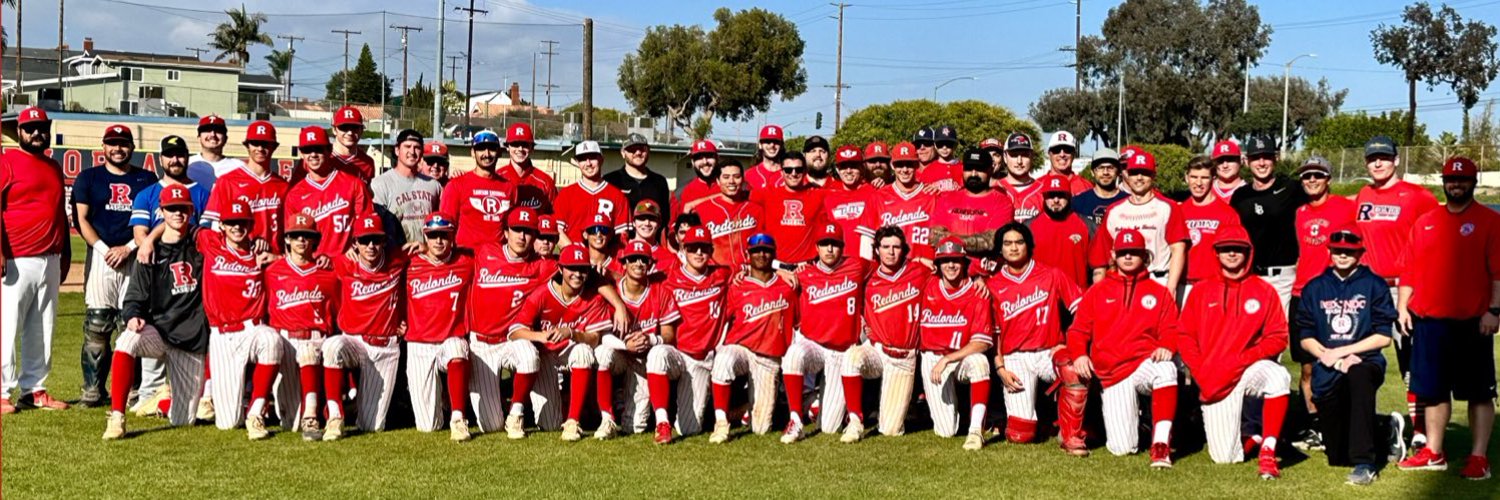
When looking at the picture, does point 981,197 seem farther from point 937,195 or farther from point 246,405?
point 246,405

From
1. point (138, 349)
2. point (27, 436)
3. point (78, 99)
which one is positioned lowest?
point (27, 436)

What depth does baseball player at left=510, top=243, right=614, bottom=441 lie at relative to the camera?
7.96m

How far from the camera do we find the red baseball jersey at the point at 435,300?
26.4ft

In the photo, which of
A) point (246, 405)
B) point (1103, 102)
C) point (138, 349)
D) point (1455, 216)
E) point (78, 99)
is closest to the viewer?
point (1455, 216)

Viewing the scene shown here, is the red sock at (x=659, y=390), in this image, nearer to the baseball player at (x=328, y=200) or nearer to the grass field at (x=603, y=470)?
the grass field at (x=603, y=470)

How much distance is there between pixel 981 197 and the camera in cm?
866

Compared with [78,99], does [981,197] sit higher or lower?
lower

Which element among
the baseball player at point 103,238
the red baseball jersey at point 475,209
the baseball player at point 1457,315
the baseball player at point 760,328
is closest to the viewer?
the baseball player at point 1457,315

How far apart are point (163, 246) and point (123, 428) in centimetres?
116

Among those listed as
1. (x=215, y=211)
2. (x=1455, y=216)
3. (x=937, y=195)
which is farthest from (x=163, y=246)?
(x=1455, y=216)

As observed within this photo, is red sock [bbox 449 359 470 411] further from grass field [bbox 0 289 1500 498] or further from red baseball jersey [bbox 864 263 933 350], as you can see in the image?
red baseball jersey [bbox 864 263 933 350]

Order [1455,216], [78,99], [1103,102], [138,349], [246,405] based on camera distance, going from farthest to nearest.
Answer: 1. [1103,102]
2. [78,99]
3. [246,405]
4. [138,349]
5. [1455,216]

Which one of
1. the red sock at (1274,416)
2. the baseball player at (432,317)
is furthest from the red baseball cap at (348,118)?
the red sock at (1274,416)

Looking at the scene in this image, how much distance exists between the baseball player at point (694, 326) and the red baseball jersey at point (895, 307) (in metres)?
0.93
